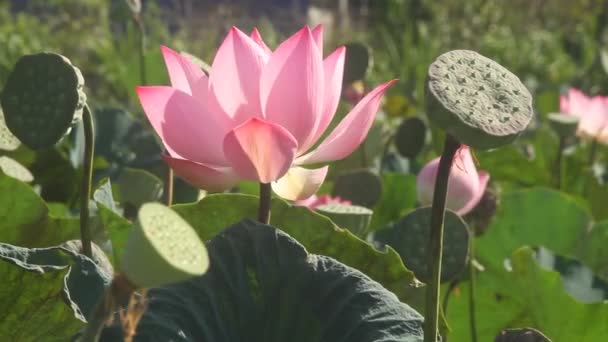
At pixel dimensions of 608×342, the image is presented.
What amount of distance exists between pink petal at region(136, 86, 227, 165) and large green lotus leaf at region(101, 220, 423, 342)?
0.10m

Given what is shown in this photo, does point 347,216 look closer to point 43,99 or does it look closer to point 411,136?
point 43,99

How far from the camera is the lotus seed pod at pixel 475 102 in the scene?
41 centimetres

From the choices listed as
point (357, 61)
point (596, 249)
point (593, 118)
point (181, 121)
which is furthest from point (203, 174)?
point (593, 118)

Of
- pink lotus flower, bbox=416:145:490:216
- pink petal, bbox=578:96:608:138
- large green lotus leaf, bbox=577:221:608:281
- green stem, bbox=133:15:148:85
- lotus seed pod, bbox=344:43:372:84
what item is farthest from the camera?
pink petal, bbox=578:96:608:138

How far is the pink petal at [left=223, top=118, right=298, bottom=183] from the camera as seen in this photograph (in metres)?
0.55

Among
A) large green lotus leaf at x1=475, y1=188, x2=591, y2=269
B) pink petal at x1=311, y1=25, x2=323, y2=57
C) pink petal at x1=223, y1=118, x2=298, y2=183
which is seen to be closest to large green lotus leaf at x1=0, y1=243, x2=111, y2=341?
pink petal at x1=223, y1=118, x2=298, y2=183

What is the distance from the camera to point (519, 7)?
A: 766 cm

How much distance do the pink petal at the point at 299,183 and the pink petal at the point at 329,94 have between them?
2 centimetres

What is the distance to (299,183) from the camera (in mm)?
619

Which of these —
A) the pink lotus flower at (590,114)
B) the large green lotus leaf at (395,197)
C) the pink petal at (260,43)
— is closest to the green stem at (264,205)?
the pink petal at (260,43)

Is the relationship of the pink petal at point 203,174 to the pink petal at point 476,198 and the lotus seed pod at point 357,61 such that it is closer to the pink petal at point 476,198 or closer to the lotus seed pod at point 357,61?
A: the pink petal at point 476,198

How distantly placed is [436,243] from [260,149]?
135mm

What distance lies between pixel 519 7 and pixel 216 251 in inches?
296

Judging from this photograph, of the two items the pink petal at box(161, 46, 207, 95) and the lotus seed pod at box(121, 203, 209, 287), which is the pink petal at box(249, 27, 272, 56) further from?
the lotus seed pod at box(121, 203, 209, 287)
